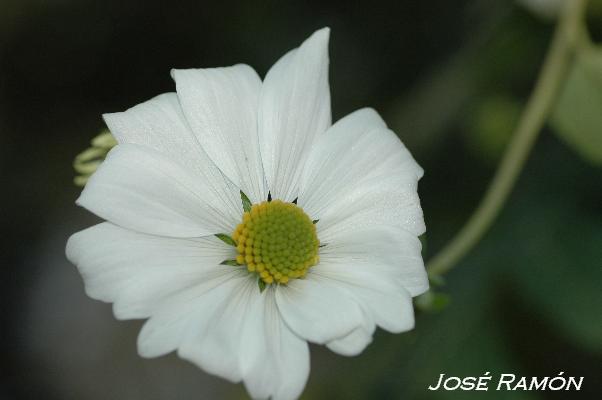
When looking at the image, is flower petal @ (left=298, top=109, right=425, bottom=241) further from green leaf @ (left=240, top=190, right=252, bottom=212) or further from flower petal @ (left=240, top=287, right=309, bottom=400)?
flower petal @ (left=240, top=287, right=309, bottom=400)

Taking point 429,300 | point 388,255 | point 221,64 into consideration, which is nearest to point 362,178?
point 388,255

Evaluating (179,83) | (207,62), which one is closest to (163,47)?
(207,62)

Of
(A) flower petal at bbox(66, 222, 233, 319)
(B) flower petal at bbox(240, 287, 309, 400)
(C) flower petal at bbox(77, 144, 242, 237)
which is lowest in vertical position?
(B) flower petal at bbox(240, 287, 309, 400)

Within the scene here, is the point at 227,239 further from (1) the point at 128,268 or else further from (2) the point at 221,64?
(2) the point at 221,64

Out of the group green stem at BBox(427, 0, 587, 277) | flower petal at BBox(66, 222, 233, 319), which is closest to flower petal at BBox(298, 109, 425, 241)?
flower petal at BBox(66, 222, 233, 319)

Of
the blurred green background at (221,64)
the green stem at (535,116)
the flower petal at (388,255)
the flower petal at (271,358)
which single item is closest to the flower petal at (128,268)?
the flower petal at (271,358)

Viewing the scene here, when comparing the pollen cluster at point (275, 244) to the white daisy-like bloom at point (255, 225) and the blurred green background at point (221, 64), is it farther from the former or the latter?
the blurred green background at point (221, 64)

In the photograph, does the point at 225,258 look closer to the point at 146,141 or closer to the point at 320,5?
the point at 146,141

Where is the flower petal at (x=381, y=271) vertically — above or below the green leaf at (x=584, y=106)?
below
